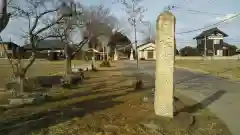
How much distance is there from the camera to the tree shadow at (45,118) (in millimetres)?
7393

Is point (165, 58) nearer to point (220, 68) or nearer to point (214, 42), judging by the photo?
point (220, 68)

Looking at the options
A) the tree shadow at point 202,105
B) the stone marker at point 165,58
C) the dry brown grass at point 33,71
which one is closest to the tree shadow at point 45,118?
the stone marker at point 165,58

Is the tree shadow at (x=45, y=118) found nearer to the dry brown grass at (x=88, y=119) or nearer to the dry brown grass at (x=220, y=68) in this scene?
the dry brown grass at (x=88, y=119)

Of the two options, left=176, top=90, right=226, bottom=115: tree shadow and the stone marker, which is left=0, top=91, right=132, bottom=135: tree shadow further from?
left=176, top=90, right=226, bottom=115: tree shadow

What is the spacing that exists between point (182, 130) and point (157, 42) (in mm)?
2741

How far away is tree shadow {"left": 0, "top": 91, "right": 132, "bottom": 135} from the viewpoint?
7.39m

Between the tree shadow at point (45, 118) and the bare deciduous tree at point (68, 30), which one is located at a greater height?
the bare deciduous tree at point (68, 30)

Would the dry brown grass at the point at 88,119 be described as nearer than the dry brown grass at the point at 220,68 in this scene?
Yes

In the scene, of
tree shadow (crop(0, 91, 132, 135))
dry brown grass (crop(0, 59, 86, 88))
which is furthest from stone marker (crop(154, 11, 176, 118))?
dry brown grass (crop(0, 59, 86, 88))

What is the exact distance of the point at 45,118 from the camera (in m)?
8.57

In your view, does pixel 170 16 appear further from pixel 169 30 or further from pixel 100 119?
pixel 100 119

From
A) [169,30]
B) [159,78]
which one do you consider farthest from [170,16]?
[159,78]

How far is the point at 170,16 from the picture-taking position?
30.5 ft

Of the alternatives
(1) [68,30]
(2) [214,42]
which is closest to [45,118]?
(1) [68,30]
